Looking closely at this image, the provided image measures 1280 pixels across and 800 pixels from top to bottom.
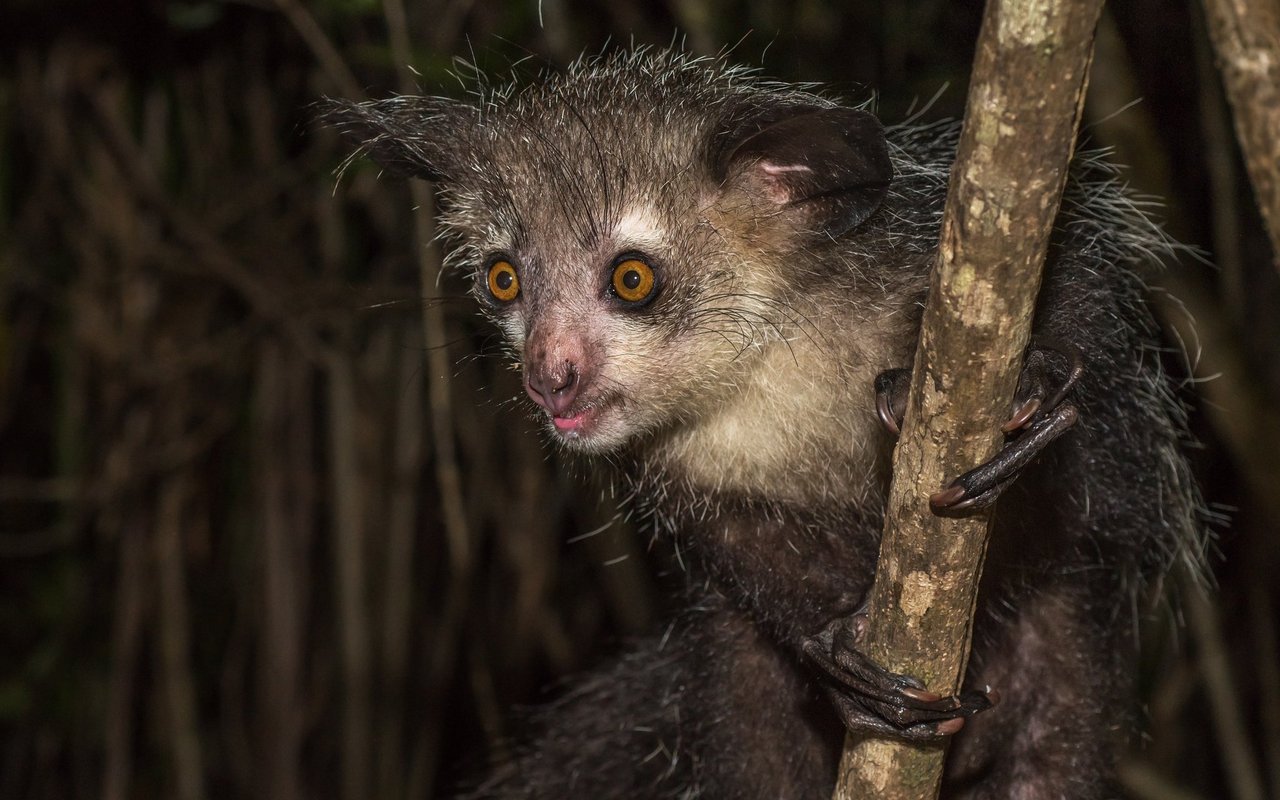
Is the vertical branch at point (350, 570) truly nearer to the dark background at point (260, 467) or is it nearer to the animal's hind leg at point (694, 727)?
the dark background at point (260, 467)

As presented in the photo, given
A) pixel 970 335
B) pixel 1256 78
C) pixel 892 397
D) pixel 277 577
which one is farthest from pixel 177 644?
pixel 1256 78

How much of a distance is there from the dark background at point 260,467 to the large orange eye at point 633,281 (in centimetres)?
231

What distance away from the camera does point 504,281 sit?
303 cm

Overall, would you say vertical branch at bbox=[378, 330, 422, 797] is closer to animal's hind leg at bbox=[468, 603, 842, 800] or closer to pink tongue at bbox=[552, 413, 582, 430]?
animal's hind leg at bbox=[468, 603, 842, 800]

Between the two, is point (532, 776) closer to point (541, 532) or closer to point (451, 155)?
point (541, 532)

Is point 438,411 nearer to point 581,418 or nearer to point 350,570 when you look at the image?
point 350,570

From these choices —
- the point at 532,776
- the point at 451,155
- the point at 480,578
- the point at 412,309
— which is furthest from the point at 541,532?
the point at 451,155

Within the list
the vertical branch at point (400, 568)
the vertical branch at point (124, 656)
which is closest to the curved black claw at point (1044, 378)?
the vertical branch at point (400, 568)

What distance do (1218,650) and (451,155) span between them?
10.2 feet

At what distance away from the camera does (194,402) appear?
559 cm

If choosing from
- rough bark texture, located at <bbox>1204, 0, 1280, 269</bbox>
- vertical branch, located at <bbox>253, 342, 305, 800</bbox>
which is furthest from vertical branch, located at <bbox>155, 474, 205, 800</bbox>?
rough bark texture, located at <bbox>1204, 0, 1280, 269</bbox>

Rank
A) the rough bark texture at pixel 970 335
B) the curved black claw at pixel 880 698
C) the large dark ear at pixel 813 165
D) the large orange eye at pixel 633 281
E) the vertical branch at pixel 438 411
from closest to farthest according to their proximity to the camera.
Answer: the rough bark texture at pixel 970 335, the curved black claw at pixel 880 698, the large dark ear at pixel 813 165, the large orange eye at pixel 633 281, the vertical branch at pixel 438 411

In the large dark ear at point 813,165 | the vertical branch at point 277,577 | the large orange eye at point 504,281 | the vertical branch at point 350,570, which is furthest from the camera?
the vertical branch at point 277,577

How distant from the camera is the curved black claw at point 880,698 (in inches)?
91.7
